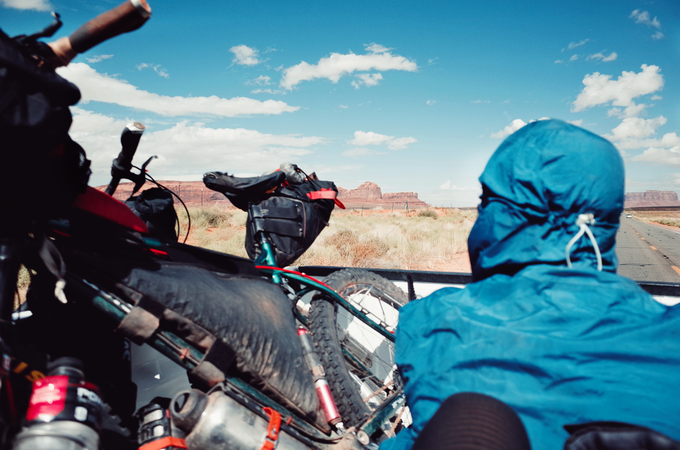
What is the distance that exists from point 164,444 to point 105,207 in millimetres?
→ 893

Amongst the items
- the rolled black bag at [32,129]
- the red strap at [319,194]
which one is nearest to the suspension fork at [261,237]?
the red strap at [319,194]

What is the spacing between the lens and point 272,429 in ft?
5.03

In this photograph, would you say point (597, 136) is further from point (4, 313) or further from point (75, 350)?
point (75, 350)

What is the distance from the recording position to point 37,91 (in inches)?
40.7

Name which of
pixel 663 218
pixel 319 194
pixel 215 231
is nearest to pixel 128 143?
pixel 319 194

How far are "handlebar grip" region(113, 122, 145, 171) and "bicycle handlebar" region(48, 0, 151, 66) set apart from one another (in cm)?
93

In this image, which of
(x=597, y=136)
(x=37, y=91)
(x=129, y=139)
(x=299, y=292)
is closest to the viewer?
(x=37, y=91)

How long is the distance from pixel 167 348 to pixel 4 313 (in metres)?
0.52

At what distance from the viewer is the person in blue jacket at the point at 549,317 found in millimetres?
955

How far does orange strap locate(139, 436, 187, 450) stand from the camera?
4.50 ft

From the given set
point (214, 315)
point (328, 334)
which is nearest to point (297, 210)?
point (328, 334)

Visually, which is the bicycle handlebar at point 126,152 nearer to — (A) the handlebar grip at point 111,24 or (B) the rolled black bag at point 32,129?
(B) the rolled black bag at point 32,129

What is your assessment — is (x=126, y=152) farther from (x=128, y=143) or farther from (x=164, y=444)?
(x=164, y=444)

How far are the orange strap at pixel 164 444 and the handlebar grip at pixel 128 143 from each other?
57.7 inches
